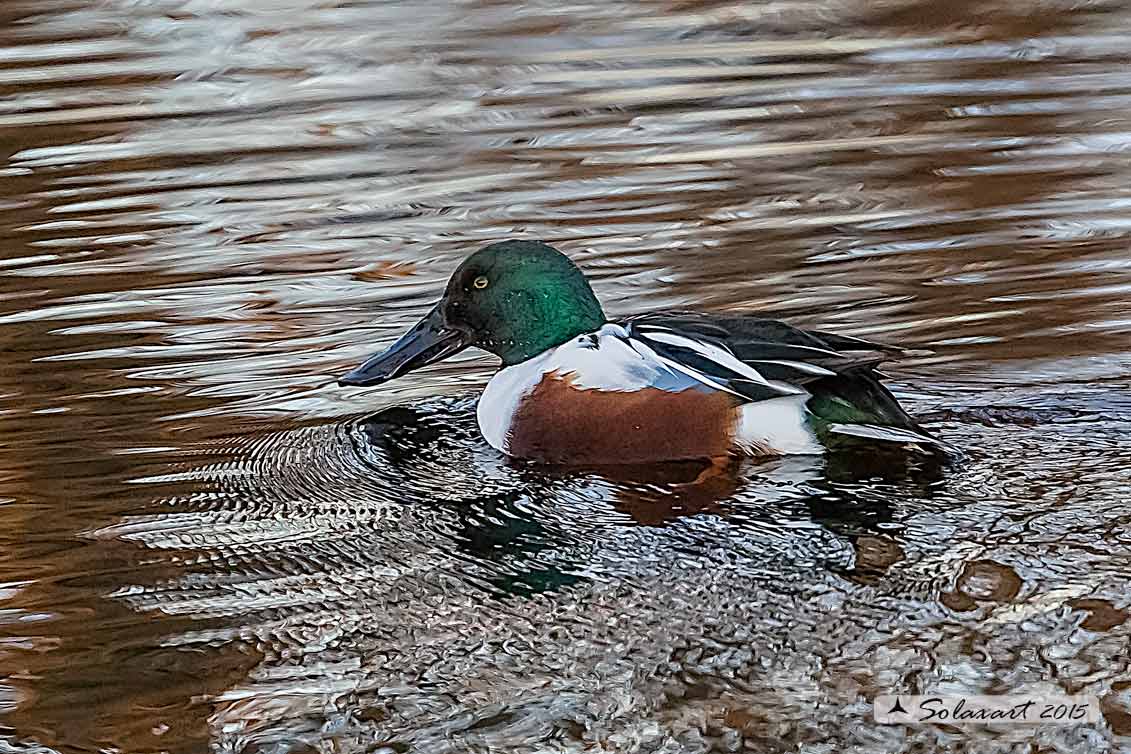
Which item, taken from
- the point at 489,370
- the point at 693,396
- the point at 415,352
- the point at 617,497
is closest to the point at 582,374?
the point at 693,396

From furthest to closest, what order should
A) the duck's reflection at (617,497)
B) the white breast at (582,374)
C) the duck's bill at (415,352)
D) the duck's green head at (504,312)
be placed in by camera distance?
the duck's bill at (415,352) < the duck's green head at (504,312) < the white breast at (582,374) < the duck's reflection at (617,497)

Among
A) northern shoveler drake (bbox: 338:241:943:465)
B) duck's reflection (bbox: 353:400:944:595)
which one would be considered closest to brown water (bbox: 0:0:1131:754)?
duck's reflection (bbox: 353:400:944:595)

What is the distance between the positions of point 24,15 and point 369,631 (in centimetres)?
996

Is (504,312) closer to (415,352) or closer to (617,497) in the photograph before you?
(415,352)

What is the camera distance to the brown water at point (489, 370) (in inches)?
154

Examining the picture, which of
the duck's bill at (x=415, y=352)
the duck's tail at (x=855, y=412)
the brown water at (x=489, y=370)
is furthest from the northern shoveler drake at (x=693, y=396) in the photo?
the duck's bill at (x=415, y=352)

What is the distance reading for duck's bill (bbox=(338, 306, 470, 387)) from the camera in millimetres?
6129

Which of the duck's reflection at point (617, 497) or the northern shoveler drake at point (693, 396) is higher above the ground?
the northern shoveler drake at point (693, 396)

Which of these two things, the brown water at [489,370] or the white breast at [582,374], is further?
the white breast at [582,374]

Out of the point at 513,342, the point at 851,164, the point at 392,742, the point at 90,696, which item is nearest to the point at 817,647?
the point at 392,742

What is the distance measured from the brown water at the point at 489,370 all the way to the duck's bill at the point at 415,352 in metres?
0.14

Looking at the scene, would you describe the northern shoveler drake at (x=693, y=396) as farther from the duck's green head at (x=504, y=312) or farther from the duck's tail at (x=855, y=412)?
the duck's green head at (x=504, y=312)

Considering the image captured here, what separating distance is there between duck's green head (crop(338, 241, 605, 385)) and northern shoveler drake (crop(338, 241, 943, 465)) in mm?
182

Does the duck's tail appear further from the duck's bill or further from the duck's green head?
the duck's bill
